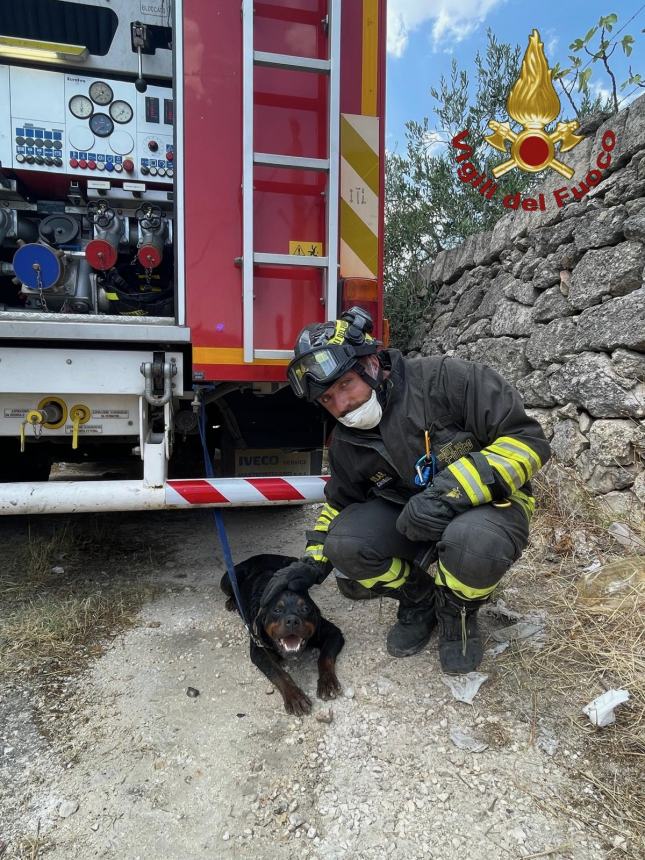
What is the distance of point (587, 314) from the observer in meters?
3.74

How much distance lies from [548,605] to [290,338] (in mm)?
1767

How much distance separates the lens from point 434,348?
257 inches

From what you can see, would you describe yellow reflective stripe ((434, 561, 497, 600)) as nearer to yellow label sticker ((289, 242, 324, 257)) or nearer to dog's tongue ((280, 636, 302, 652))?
dog's tongue ((280, 636, 302, 652))

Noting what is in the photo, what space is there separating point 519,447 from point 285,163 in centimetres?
149

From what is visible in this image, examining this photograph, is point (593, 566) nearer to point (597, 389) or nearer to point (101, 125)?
point (597, 389)

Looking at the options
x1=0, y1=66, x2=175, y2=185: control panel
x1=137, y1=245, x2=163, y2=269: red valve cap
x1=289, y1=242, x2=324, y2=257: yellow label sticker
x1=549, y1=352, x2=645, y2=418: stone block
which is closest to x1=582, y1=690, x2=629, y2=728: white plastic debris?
x1=549, y1=352, x2=645, y2=418: stone block

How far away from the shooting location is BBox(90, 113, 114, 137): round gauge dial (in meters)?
3.23

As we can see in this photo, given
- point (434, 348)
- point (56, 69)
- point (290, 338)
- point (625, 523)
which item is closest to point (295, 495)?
point (290, 338)

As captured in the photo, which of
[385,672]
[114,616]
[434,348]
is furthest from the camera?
[434,348]

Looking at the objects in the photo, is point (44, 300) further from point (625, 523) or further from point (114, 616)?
point (625, 523)

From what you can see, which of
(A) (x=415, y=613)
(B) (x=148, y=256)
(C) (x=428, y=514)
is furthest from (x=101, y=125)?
(A) (x=415, y=613)

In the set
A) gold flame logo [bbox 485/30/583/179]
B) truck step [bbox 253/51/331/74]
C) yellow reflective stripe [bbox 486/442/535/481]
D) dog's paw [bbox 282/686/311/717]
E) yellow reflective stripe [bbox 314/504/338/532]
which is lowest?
dog's paw [bbox 282/686/311/717]

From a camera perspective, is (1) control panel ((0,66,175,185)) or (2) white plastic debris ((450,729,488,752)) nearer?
(2) white plastic debris ((450,729,488,752))

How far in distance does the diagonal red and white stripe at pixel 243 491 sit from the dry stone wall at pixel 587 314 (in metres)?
1.99
